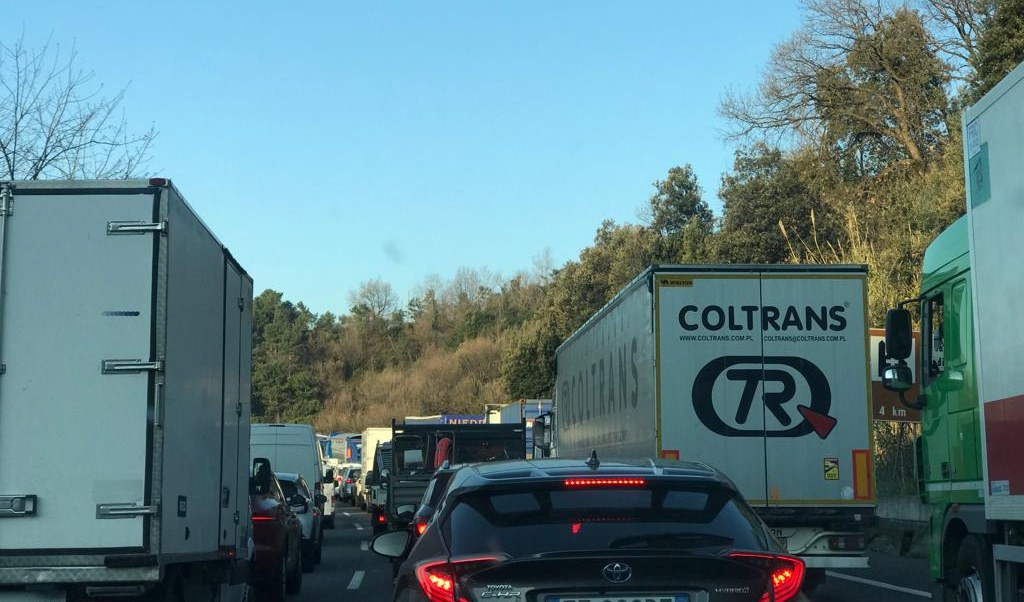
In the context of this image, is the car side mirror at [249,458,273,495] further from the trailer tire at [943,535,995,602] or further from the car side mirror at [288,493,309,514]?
the trailer tire at [943,535,995,602]

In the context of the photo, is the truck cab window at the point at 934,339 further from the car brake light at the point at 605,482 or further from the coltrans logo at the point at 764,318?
the car brake light at the point at 605,482

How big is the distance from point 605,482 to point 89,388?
3.60 m

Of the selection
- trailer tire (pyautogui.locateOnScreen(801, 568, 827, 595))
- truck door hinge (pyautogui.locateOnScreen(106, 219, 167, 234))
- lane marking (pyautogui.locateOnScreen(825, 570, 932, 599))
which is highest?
truck door hinge (pyautogui.locateOnScreen(106, 219, 167, 234))

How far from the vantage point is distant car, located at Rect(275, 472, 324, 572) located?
18763mm

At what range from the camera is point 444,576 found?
4.98 metres

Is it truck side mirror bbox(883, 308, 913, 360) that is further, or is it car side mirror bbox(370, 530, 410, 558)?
truck side mirror bbox(883, 308, 913, 360)

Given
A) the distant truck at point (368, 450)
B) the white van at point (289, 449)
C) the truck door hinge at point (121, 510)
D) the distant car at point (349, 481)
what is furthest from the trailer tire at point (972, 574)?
the distant car at point (349, 481)

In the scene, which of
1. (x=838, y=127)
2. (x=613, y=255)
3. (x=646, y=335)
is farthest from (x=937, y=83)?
(x=646, y=335)

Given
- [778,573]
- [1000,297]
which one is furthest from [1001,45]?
[778,573]

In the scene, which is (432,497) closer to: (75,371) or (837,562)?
(75,371)

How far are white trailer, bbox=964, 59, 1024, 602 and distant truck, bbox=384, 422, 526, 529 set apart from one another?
16.0m

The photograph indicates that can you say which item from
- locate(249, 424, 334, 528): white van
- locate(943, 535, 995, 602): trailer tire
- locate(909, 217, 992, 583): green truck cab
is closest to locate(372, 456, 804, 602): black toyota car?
locate(943, 535, 995, 602): trailer tire

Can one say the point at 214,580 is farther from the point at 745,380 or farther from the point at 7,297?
the point at 745,380

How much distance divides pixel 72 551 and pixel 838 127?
1686 inches
